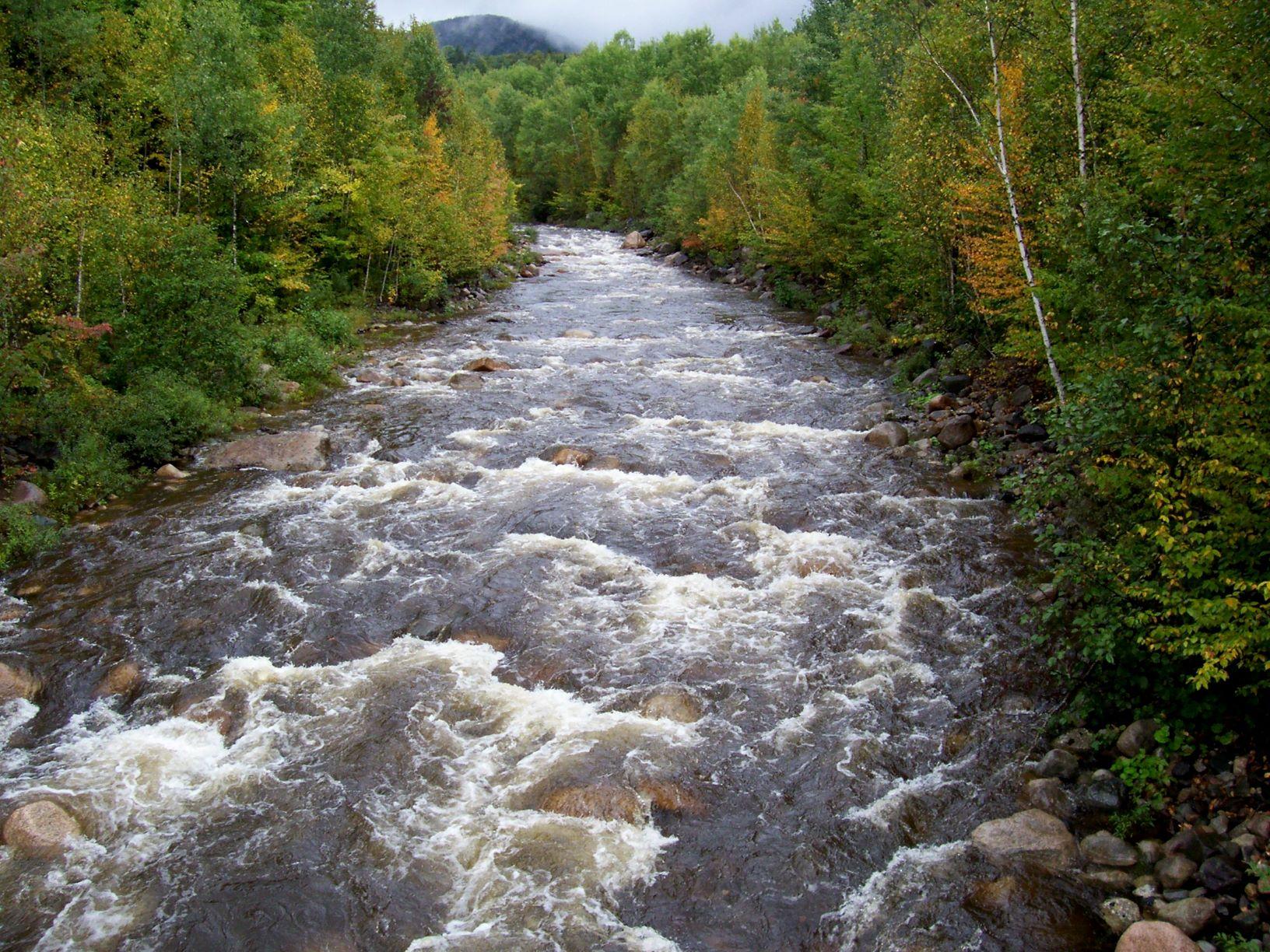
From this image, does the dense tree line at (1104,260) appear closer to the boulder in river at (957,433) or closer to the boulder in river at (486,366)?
the boulder in river at (957,433)

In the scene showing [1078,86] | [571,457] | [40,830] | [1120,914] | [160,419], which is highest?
[1078,86]

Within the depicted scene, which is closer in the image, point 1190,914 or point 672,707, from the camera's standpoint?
point 1190,914

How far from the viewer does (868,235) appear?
3194 centimetres

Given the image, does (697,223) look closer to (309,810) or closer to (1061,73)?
(1061,73)

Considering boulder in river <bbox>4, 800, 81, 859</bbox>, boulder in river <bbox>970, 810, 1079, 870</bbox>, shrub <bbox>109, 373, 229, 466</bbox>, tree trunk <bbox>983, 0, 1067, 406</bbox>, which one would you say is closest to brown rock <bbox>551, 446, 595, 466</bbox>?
shrub <bbox>109, 373, 229, 466</bbox>

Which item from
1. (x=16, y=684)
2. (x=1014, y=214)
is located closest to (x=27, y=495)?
(x=16, y=684)

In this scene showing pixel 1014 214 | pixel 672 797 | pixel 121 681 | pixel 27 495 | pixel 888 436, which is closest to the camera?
pixel 672 797

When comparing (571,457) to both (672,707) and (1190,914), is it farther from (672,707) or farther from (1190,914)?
(1190,914)

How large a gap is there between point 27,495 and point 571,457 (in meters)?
11.1

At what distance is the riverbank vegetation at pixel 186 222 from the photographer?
56.9ft

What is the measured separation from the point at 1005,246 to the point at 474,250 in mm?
30022

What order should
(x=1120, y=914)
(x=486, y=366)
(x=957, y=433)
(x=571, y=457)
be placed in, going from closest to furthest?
(x=1120, y=914) → (x=957, y=433) → (x=571, y=457) → (x=486, y=366)

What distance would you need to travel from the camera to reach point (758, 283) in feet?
149

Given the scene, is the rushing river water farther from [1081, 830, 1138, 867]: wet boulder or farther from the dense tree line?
the dense tree line
